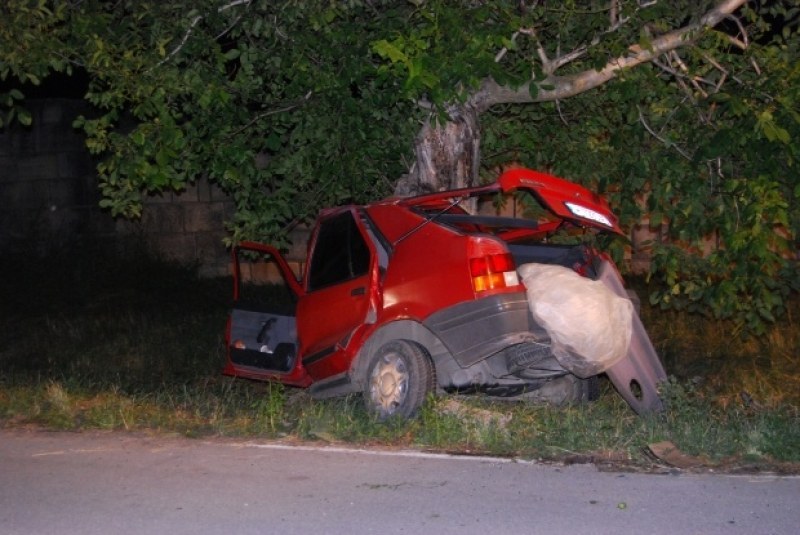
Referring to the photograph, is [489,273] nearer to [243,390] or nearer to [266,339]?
[266,339]

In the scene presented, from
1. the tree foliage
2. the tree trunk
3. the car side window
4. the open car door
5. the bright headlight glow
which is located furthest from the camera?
the tree trunk

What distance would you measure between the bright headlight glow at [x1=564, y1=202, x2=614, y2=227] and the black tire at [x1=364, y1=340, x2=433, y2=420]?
4.77 feet

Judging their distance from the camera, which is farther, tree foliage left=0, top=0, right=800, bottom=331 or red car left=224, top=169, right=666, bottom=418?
tree foliage left=0, top=0, right=800, bottom=331

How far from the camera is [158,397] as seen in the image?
9.38 m

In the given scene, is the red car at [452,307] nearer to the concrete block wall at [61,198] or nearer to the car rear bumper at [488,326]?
the car rear bumper at [488,326]

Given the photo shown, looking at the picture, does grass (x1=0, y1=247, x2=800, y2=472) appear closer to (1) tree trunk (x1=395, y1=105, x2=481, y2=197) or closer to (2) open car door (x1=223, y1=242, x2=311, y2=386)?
(2) open car door (x1=223, y1=242, x2=311, y2=386)

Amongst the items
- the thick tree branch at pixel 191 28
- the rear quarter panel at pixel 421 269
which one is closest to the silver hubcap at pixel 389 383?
the rear quarter panel at pixel 421 269

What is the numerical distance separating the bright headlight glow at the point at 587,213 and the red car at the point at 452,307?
0.04 feet

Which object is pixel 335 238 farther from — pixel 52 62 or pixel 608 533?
pixel 608 533

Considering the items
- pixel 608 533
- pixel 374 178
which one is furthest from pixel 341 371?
pixel 608 533

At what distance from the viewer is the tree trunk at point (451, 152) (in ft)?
32.5

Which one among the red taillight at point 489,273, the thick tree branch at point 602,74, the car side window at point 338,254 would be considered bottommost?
the red taillight at point 489,273

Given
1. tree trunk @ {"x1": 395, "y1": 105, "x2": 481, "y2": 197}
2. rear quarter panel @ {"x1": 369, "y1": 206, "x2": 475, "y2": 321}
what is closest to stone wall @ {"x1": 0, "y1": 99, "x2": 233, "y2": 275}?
tree trunk @ {"x1": 395, "y1": 105, "x2": 481, "y2": 197}

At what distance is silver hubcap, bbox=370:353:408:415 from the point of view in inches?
311
